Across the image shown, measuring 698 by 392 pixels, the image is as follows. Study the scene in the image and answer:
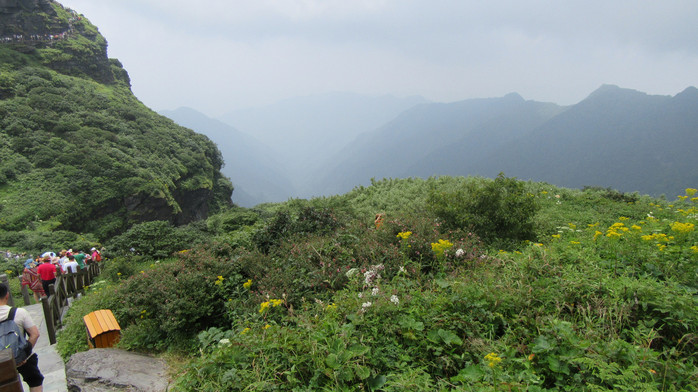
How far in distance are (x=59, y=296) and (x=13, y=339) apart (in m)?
5.43

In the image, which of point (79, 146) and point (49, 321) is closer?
point (49, 321)

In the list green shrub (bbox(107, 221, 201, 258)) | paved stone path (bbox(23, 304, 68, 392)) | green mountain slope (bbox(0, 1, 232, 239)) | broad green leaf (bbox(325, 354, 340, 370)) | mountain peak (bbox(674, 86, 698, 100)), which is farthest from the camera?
mountain peak (bbox(674, 86, 698, 100))

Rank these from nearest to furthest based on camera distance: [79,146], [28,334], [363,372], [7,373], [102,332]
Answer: [7,373] < [363,372] < [28,334] < [102,332] < [79,146]

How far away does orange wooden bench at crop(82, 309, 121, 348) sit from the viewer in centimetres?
534

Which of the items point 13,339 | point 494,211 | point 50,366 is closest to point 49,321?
point 50,366

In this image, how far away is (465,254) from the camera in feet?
16.5

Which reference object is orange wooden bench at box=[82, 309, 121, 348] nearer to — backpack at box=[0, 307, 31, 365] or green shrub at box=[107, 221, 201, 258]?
backpack at box=[0, 307, 31, 365]

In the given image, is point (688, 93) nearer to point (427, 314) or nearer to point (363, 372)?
point (427, 314)

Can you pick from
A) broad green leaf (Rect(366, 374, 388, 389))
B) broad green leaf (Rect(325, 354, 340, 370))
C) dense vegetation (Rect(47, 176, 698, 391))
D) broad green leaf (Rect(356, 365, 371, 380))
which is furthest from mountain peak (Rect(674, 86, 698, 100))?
broad green leaf (Rect(325, 354, 340, 370))

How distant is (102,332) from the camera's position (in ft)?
17.6

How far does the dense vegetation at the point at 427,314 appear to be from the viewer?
8.25ft

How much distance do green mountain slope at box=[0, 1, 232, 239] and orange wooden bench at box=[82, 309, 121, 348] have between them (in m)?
29.9

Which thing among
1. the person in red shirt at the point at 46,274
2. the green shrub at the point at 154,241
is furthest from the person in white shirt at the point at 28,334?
the green shrub at the point at 154,241

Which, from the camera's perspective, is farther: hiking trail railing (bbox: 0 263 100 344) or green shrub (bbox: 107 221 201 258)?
green shrub (bbox: 107 221 201 258)
